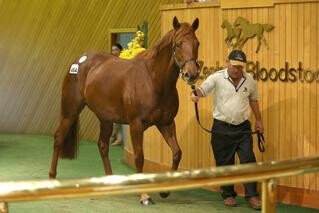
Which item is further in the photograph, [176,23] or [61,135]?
[61,135]

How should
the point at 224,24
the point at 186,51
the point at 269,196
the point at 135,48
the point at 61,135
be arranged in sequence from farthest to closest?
the point at 135,48 < the point at 61,135 < the point at 224,24 < the point at 186,51 < the point at 269,196

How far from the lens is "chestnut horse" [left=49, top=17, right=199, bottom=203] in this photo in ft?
16.8

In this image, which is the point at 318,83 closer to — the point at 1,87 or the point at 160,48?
the point at 160,48

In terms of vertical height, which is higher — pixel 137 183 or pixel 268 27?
pixel 268 27

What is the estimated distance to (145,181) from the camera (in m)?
1.97

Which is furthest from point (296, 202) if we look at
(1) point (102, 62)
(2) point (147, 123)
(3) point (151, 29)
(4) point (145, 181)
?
(3) point (151, 29)

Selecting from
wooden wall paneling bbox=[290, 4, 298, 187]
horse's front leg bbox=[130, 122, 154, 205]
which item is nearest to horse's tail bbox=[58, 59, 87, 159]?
horse's front leg bbox=[130, 122, 154, 205]

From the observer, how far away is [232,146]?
214 inches

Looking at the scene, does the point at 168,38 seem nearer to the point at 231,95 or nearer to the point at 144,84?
the point at 144,84

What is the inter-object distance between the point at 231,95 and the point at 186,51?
637 mm

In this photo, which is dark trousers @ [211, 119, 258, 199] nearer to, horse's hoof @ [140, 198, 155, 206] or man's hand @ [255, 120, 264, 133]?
man's hand @ [255, 120, 264, 133]

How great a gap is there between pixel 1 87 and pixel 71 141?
6.10 meters

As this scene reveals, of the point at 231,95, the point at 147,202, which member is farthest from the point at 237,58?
the point at 147,202

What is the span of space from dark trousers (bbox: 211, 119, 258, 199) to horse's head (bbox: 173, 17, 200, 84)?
2.46 ft
